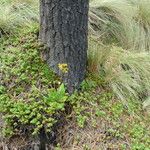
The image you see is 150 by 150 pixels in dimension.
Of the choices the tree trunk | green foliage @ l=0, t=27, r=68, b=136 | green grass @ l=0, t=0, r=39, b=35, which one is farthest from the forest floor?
green grass @ l=0, t=0, r=39, b=35

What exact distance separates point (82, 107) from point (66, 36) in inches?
25.4

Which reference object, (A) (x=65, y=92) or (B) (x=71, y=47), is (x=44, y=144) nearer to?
(A) (x=65, y=92)

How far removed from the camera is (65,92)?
11.6 ft

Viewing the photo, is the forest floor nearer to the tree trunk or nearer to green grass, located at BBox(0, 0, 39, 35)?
the tree trunk

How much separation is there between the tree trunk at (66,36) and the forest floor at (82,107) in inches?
4.4

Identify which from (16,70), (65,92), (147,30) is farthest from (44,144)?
(147,30)

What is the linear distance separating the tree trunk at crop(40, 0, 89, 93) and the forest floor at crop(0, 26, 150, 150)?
4.4 inches

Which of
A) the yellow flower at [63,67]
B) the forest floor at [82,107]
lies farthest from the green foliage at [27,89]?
the yellow flower at [63,67]

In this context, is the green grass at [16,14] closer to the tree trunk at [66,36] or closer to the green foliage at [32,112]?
the tree trunk at [66,36]

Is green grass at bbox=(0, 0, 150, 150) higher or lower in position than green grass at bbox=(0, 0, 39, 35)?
lower

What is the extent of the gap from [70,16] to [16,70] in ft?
2.31

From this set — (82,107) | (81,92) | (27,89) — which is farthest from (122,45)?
(27,89)

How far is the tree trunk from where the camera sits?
11.2ft

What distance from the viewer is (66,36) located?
3471 mm
